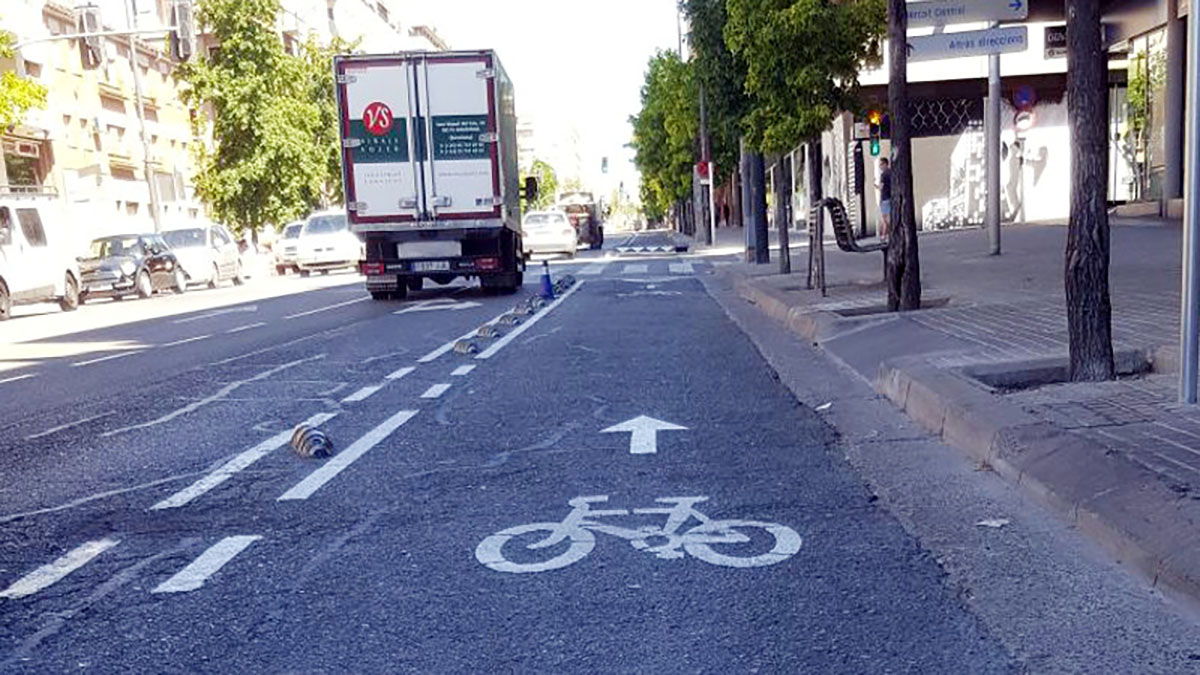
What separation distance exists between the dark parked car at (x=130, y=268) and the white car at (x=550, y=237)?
1152 centimetres

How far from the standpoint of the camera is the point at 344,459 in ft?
20.1

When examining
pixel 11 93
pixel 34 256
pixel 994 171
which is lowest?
pixel 34 256

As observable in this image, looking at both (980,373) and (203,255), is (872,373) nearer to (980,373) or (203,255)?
(980,373)

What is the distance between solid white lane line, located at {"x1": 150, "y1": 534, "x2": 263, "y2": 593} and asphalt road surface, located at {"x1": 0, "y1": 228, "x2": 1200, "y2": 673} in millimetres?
12

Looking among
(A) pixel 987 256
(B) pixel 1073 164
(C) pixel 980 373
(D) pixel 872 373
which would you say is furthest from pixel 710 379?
(A) pixel 987 256

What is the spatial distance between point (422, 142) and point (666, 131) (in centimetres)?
4210

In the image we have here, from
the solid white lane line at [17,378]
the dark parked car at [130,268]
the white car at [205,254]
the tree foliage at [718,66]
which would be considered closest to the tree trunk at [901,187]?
the tree foliage at [718,66]

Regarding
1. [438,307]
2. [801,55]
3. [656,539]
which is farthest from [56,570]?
[438,307]

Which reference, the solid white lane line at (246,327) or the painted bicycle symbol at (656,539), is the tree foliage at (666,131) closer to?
the solid white lane line at (246,327)

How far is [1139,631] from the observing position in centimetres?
334

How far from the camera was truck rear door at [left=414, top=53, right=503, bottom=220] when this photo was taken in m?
17.7

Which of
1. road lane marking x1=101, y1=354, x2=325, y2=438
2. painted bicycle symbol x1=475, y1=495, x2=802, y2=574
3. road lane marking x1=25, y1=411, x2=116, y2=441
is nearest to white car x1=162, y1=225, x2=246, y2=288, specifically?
road lane marking x1=101, y1=354, x2=325, y2=438

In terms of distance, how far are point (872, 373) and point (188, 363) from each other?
6.84 metres

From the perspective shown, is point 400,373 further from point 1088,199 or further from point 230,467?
point 1088,199
